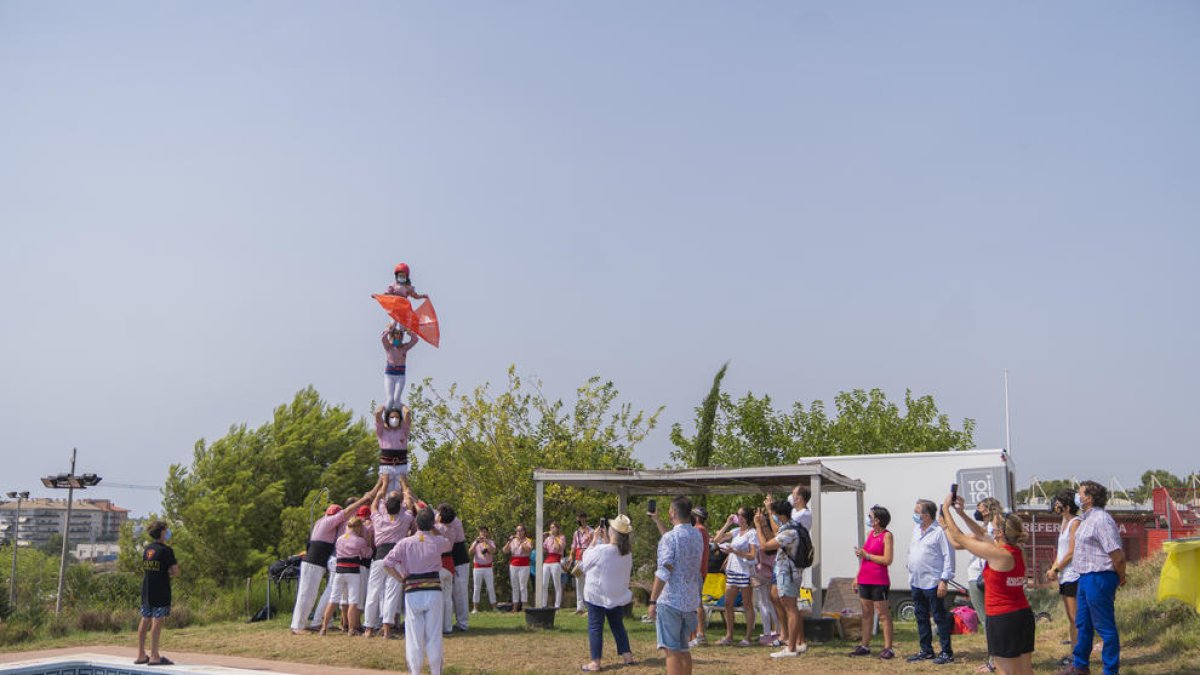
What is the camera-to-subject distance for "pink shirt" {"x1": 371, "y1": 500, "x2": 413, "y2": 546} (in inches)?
482

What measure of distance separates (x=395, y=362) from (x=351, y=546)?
2549mm

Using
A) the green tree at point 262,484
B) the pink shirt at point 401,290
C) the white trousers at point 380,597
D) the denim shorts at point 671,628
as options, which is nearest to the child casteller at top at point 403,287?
the pink shirt at point 401,290

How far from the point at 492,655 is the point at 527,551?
673cm

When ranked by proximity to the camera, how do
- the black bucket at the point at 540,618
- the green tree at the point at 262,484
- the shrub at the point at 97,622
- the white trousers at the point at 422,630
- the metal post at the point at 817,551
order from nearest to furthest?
the white trousers at the point at 422,630 → the metal post at the point at 817,551 → the black bucket at the point at 540,618 → the shrub at the point at 97,622 → the green tree at the point at 262,484

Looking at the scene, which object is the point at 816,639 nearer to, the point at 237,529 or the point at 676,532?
the point at 676,532

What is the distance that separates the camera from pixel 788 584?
10750 millimetres

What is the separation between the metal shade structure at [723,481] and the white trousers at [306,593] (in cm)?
355

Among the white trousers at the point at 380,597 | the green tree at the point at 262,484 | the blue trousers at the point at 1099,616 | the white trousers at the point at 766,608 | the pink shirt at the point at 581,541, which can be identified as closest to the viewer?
the blue trousers at the point at 1099,616

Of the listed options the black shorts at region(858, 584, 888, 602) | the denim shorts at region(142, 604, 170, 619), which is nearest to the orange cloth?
the denim shorts at region(142, 604, 170, 619)

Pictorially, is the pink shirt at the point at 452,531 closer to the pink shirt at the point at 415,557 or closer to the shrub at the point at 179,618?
the pink shirt at the point at 415,557

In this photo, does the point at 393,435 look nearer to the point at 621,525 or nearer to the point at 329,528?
the point at 329,528

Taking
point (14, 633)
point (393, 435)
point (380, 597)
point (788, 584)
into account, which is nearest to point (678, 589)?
point (788, 584)

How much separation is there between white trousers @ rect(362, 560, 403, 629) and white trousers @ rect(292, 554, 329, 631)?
34.0 inches

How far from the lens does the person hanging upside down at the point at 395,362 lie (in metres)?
13.7
